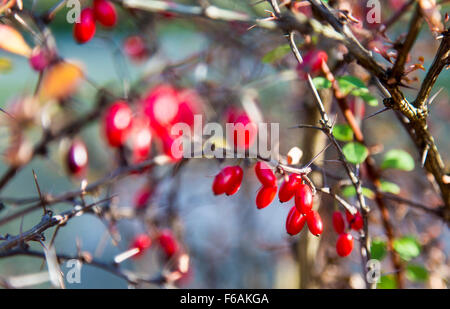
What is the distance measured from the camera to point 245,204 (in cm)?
182

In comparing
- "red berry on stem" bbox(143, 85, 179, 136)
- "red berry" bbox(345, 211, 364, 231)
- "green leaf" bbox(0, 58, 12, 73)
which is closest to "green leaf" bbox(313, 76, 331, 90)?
"red berry" bbox(345, 211, 364, 231)

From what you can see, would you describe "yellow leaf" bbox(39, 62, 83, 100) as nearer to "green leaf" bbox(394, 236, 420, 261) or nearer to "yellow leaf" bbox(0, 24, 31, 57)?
"yellow leaf" bbox(0, 24, 31, 57)

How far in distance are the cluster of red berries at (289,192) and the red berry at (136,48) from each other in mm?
Result: 1053

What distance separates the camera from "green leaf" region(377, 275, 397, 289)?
2.98 feet

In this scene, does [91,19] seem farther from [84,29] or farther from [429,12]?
[429,12]

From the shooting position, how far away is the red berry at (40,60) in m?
0.89

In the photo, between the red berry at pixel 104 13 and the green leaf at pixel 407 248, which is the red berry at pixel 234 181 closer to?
the green leaf at pixel 407 248

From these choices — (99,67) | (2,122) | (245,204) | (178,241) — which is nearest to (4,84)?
(99,67)

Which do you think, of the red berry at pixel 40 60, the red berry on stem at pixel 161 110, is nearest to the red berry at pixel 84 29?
the red berry at pixel 40 60

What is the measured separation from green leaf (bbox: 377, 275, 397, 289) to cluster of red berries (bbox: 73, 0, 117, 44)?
32.3 inches

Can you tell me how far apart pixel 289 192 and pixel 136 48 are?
3.87 ft

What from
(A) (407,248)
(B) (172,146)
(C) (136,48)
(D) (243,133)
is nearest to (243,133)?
(D) (243,133)
